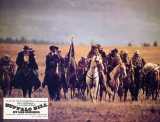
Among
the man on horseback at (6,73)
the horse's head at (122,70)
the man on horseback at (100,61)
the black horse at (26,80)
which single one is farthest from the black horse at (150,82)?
the man on horseback at (6,73)

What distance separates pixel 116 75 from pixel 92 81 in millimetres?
172

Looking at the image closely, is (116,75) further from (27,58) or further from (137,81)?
(27,58)

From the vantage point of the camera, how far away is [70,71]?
2738 mm

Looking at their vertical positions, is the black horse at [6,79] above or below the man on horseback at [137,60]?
below

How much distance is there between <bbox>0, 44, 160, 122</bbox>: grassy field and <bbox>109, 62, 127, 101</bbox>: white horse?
0.10 metres

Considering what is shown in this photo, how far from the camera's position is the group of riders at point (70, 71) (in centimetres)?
269

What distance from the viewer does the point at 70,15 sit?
108 inches

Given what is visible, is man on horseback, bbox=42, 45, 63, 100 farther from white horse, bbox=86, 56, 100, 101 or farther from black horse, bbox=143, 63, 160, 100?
black horse, bbox=143, 63, 160, 100

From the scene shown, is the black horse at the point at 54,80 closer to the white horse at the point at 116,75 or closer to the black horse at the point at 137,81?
the white horse at the point at 116,75

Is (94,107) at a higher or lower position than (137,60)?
lower

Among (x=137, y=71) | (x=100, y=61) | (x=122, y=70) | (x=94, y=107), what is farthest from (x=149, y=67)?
(x=94, y=107)

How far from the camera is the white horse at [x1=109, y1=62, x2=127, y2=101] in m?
2.76

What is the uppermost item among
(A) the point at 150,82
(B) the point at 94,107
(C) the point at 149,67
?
(C) the point at 149,67

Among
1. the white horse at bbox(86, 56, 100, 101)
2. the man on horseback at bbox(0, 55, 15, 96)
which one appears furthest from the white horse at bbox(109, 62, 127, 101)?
the man on horseback at bbox(0, 55, 15, 96)
